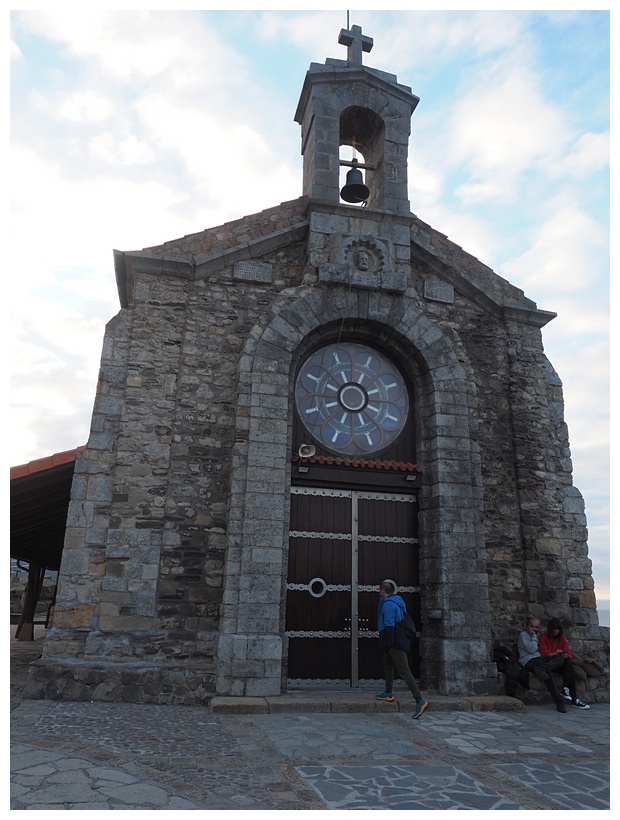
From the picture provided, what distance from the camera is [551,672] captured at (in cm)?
752

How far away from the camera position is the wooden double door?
756cm

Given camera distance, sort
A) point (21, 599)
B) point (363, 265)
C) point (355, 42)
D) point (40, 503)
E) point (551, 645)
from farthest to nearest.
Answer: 1. point (21, 599)
2. point (355, 42)
3. point (40, 503)
4. point (363, 265)
5. point (551, 645)

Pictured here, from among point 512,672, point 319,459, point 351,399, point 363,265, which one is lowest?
point 512,672

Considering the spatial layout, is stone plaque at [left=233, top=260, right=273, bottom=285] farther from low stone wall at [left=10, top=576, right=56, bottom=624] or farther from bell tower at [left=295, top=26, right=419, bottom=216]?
low stone wall at [left=10, top=576, right=56, bottom=624]

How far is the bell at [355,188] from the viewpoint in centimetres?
955

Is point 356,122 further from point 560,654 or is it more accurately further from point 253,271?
point 560,654

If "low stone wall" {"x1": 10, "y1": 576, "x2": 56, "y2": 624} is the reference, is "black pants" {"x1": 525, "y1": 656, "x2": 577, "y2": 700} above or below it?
above

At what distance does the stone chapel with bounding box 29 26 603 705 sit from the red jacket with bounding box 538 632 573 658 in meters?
0.47

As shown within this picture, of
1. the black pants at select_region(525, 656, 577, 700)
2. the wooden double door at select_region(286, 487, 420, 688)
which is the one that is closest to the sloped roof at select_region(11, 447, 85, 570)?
the wooden double door at select_region(286, 487, 420, 688)

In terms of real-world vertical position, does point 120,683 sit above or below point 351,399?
below

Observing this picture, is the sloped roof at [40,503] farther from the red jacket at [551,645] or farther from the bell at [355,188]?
the red jacket at [551,645]

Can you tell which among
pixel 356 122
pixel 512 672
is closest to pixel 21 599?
pixel 512 672

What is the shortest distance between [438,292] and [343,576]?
4.62 metres

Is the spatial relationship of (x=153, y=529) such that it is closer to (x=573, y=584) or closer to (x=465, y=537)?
(x=465, y=537)
